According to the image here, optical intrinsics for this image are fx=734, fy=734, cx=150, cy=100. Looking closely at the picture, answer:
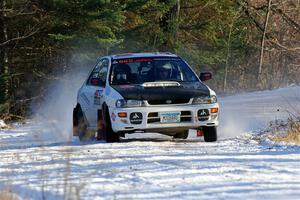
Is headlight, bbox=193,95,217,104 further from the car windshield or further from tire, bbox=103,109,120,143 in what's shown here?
tire, bbox=103,109,120,143

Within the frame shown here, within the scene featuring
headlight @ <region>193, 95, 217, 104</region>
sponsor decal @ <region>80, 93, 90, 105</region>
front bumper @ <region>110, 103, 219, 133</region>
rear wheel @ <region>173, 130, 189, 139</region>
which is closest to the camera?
front bumper @ <region>110, 103, 219, 133</region>

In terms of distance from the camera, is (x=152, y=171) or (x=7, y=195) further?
(x=152, y=171)

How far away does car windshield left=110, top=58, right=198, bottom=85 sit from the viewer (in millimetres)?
12748

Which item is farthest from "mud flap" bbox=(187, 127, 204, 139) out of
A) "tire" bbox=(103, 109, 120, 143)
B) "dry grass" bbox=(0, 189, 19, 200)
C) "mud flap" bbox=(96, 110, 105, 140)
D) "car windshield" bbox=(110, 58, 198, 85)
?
"dry grass" bbox=(0, 189, 19, 200)

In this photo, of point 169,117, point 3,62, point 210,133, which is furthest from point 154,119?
point 3,62

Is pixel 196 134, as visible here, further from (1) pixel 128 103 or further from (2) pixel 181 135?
(1) pixel 128 103

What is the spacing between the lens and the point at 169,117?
38.3 ft

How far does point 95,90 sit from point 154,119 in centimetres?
185

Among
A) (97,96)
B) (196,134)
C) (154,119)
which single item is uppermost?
(97,96)

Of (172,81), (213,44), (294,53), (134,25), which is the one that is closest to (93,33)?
(134,25)

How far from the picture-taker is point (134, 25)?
1296 inches

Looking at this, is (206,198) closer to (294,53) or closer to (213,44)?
(213,44)

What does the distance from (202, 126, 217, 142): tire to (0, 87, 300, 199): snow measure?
2.26 ft

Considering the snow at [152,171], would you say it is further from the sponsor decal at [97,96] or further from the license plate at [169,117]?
the sponsor decal at [97,96]
